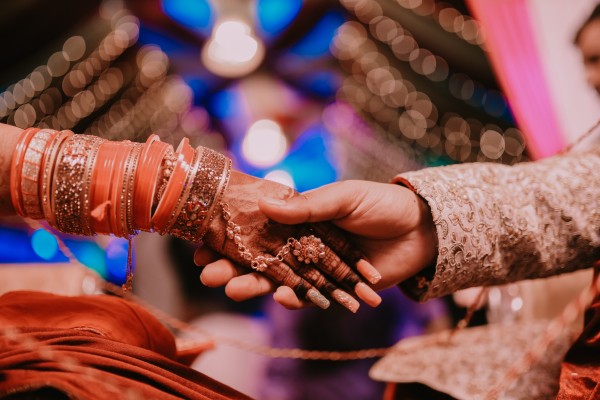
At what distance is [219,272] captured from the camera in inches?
36.1

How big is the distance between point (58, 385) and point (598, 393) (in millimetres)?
856

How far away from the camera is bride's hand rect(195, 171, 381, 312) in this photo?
909 mm

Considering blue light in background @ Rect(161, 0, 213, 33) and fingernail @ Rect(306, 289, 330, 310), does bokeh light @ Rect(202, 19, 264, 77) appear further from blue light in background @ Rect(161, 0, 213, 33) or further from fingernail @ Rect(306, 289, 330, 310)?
fingernail @ Rect(306, 289, 330, 310)

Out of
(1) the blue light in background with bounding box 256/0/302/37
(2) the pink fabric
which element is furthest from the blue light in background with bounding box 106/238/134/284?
(2) the pink fabric

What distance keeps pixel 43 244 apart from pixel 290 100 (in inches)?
131

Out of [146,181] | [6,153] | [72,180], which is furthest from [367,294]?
[6,153]

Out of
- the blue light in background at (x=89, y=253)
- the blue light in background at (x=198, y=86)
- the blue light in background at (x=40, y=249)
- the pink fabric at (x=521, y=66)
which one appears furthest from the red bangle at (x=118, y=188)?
the blue light in background at (x=198, y=86)

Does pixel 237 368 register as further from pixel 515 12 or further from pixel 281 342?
pixel 515 12

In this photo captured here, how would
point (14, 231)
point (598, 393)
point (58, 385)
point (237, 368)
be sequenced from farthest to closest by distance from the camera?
point (14, 231) < point (237, 368) < point (598, 393) < point (58, 385)

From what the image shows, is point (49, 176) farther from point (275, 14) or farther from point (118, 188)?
point (275, 14)

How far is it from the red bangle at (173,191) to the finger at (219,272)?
13cm

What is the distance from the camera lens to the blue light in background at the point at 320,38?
13.1 ft

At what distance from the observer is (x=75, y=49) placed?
3.55 meters

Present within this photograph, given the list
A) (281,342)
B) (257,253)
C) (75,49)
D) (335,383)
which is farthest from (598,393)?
(75,49)
